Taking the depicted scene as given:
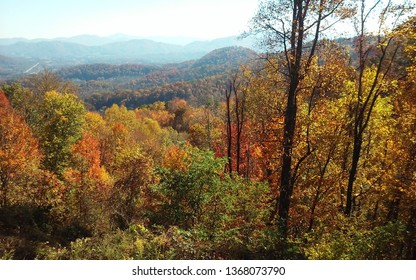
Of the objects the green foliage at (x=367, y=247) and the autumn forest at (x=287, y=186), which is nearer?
the green foliage at (x=367, y=247)

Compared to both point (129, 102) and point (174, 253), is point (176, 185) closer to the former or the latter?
point (174, 253)

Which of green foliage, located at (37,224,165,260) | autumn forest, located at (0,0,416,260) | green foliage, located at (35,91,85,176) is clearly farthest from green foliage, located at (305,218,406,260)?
green foliage, located at (35,91,85,176)

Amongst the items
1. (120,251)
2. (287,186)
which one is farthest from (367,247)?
(120,251)

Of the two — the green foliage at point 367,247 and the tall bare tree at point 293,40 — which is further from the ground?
the tall bare tree at point 293,40

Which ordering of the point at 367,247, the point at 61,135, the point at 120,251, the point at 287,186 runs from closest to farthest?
the point at 367,247
the point at 120,251
the point at 287,186
the point at 61,135

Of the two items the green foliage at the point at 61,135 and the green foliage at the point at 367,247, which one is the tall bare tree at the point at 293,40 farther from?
the green foliage at the point at 61,135

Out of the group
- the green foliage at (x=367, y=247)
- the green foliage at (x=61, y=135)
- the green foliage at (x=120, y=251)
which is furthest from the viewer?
the green foliage at (x=61, y=135)

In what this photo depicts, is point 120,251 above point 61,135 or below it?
above

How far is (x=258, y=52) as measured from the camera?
13812 millimetres

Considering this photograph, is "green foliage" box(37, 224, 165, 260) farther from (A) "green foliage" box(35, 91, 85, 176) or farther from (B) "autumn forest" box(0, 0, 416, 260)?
(A) "green foliage" box(35, 91, 85, 176)

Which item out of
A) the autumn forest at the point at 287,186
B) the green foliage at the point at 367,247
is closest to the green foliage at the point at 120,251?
the autumn forest at the point at 287,186

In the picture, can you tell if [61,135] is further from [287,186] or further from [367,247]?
[367,247]

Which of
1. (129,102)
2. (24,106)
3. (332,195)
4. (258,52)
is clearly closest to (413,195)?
(332,195)

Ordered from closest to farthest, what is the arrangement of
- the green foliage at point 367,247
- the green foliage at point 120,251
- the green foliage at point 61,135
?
the green foliage at point 367,247
the green foliage at point 120,251
the green foliage at point 61,135
